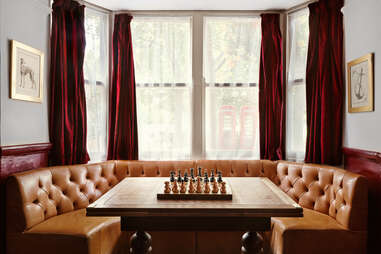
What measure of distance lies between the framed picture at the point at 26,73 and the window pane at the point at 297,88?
10.9 ft

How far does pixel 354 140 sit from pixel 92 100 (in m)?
3.45

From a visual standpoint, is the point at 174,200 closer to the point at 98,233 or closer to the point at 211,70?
the point at 98,233

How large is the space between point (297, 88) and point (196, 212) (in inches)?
105

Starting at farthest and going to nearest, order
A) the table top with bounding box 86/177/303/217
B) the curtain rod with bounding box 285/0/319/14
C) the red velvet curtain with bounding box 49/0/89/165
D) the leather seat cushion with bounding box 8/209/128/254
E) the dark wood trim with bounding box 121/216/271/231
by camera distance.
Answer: the curtain rod with bounding box 285/0/319/14 < the red velvet curtain with bounding box 49/0/89/165 < the leather seat cushion with bounding box 8/209/128/254 < the dark wood trim with bounding box 121/216/271/231 < the table top with bounding box 86/177/303/217

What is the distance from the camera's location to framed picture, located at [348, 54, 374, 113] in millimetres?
2689

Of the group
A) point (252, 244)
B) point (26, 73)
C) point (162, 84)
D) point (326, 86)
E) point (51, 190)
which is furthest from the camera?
point (162, 84)

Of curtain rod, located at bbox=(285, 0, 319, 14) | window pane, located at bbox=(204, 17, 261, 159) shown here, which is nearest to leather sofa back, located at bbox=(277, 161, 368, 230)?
window pane, located at bbox=(204, 17, 261, 159)

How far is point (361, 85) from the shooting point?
284 centimetres

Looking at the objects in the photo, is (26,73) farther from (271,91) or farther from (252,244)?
(271,91)

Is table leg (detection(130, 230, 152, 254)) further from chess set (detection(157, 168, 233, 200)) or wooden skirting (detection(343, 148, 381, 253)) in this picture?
wooden skirting (detection(343, 148, 381, 253))

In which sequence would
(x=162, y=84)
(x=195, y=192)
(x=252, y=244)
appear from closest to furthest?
(x=195, y=192) < (x=252, y=244) < (x=162, y=84)

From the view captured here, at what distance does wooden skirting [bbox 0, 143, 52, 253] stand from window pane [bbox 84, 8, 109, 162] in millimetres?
661

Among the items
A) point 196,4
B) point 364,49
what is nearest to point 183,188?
point 364,49

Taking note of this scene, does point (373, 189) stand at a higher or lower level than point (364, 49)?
lower
